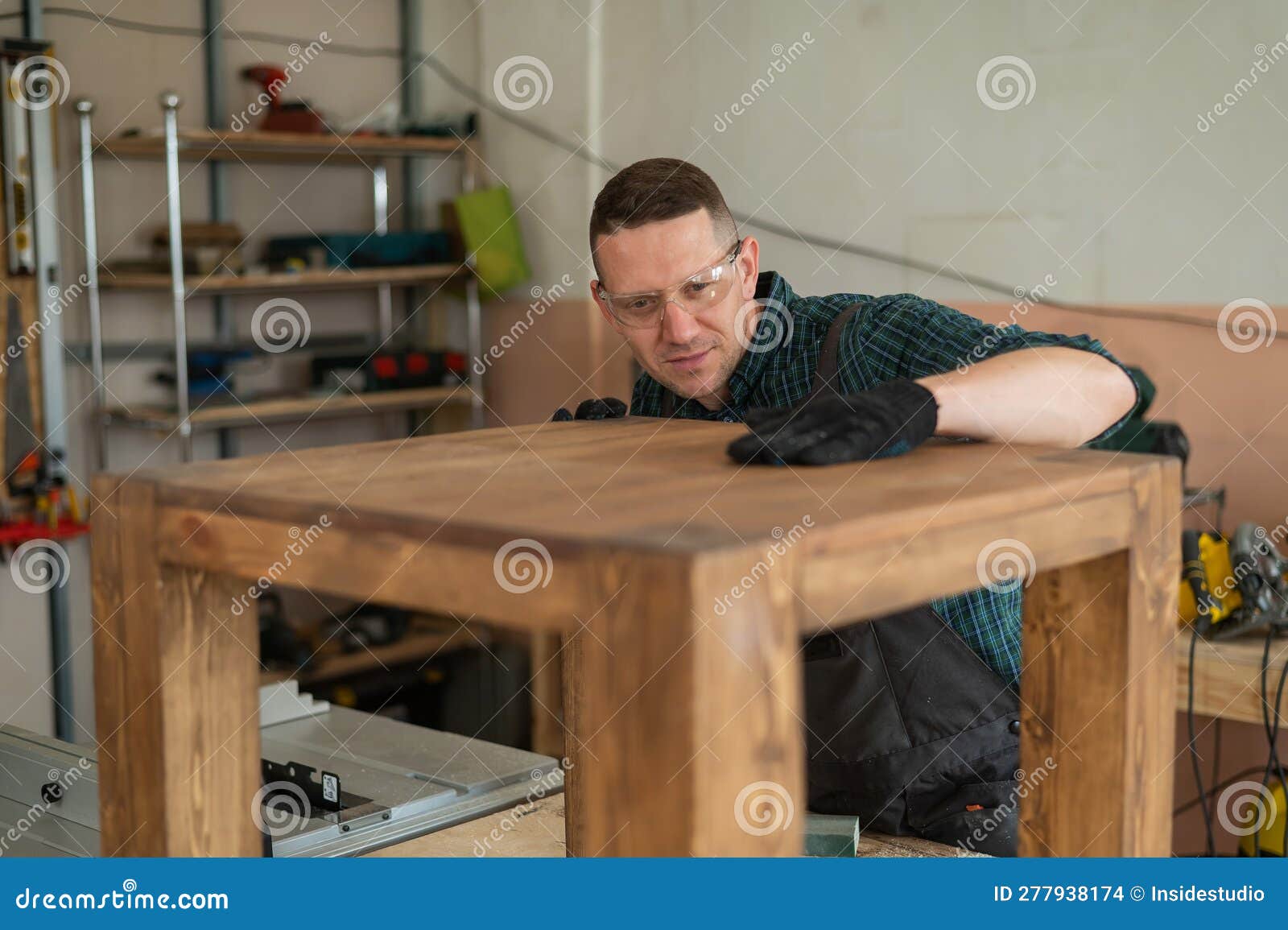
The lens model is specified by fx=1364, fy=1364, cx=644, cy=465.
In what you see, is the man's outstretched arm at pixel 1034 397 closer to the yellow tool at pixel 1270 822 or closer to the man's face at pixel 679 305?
the man's face at pixel 679 305

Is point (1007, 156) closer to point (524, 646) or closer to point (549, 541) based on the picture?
point (524, 646)

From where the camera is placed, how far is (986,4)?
3.19 metres

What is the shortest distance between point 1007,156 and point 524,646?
82.1 inches

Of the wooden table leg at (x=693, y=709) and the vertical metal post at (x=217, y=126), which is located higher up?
the vertical metal post at (x=217, y=126)

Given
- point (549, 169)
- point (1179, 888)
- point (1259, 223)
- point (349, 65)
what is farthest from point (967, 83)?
point (1179, 888)

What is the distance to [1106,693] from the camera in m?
0.83

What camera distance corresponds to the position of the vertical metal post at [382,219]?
450cm

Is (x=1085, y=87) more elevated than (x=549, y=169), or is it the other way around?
(x=549, y=169)

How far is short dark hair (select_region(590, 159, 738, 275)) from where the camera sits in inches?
66.8
